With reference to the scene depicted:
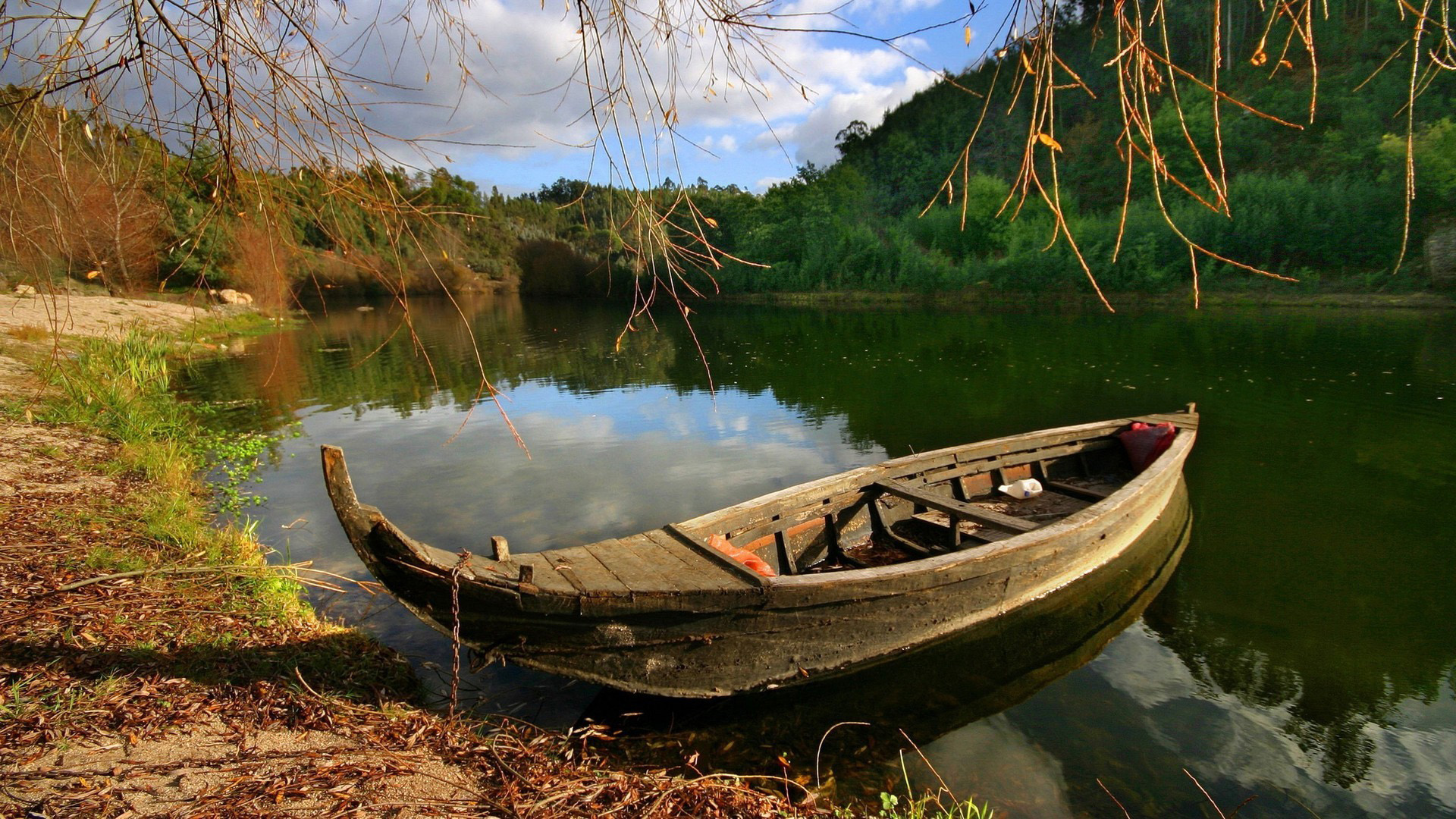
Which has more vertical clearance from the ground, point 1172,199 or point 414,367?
point 1172,199

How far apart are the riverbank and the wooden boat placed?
522mm

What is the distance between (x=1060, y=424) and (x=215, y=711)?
984 cm

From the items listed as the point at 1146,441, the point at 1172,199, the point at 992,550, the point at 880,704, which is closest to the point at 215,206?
the point at 880,704

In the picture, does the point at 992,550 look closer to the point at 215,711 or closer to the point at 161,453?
the point at 215,711

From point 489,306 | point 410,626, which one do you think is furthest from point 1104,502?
point 489,306

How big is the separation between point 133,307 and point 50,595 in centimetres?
2210

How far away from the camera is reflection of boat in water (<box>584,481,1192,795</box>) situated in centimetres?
356

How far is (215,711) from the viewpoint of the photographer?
2900 mm

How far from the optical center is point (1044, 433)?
6.55 meters

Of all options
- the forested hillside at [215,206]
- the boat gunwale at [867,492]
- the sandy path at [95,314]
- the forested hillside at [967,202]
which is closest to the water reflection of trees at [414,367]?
the sandy path at [95,314]

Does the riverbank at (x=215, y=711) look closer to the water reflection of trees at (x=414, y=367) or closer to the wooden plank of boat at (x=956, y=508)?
the wooden plank of boat at (x=956, y=508)

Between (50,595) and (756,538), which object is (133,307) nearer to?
(50,595)

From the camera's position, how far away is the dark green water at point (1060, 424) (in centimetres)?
358

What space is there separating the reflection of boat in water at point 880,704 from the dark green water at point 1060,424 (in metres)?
0.03
